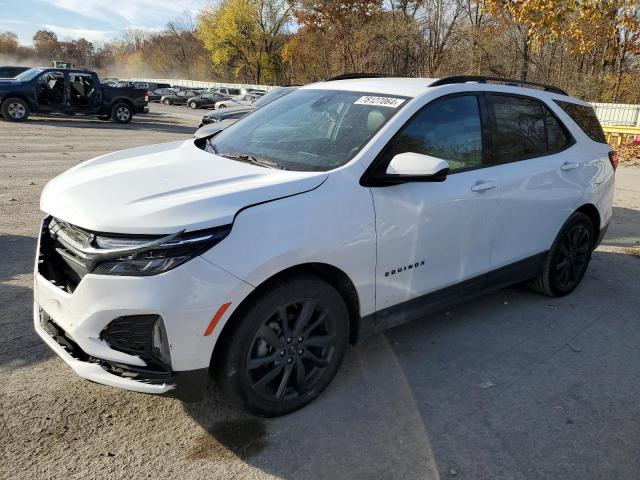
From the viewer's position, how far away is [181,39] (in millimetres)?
93938

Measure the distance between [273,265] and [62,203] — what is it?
113cm

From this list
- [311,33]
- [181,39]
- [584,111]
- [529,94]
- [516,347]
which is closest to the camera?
[516,347]

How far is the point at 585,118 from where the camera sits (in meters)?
4.81

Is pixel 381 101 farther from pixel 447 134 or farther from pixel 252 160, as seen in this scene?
pixel 252 160

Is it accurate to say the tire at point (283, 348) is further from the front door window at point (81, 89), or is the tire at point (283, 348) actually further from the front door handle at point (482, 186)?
the front door window at point (81, 89)

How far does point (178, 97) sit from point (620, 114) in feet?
108

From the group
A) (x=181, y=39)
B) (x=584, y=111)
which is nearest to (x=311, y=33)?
(x=181, y=39)

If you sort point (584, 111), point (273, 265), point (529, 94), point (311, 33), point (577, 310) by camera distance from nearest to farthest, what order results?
1. point (273, 265)
2. point (529, 94)
3. point (577, 310)
4. point (584, 111)
5. point (311, 33)

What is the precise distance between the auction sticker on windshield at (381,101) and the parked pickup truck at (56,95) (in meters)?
17.1

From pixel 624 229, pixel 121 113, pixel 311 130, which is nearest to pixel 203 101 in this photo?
pixel 121 113

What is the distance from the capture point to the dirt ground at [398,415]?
2561 millimetres

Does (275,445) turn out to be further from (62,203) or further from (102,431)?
(62,203)

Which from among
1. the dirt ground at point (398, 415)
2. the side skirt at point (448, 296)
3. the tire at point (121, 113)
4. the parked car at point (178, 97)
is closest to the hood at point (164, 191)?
the side skirt at point (448, 296)

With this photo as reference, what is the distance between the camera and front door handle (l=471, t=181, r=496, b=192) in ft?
11.5
